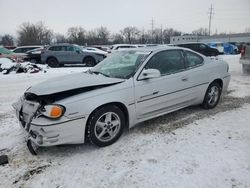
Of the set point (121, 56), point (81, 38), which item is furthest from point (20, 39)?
point (121, 56)

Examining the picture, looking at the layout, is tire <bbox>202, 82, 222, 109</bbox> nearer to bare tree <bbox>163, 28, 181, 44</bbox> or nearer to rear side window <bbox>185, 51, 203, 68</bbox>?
rear side window <bbox>185, 51, 203, 68</bbox>

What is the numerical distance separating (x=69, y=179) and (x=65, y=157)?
1.89ft

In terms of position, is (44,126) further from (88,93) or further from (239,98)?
(239,98)

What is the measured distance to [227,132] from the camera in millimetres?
4172

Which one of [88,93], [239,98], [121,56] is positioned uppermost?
[121,56]

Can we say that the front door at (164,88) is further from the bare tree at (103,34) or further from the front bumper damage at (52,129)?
the bare tree at (103,34)

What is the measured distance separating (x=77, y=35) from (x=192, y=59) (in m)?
74.4

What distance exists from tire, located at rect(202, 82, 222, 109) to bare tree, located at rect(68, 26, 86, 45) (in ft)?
214

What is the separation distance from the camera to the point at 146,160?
10.9 ft

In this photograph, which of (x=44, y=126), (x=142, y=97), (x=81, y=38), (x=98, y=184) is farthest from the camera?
(x=81, y=38)

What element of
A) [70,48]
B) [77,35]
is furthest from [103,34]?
[70,48]

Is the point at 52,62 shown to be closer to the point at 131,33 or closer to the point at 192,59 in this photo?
the point at 192,59

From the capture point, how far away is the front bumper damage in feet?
10.5

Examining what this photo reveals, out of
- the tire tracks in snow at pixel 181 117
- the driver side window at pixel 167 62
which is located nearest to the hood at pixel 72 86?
the driver side window at pixel 167 62
